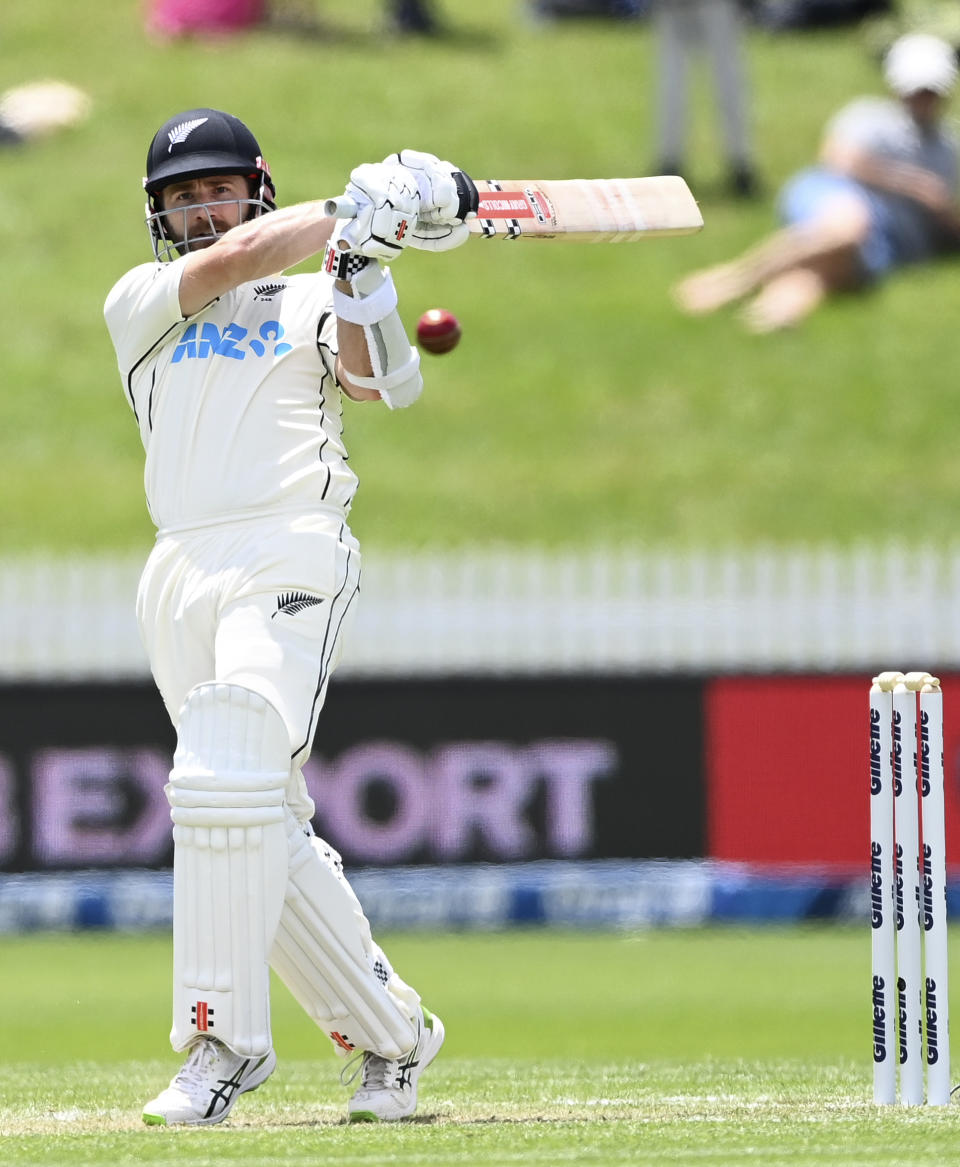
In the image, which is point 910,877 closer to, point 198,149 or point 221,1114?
point 221,1114

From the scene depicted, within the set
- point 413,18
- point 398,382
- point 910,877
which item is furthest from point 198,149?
point 413,18

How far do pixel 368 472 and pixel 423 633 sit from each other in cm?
324

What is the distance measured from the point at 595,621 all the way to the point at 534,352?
436 cm

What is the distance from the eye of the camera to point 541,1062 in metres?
5.41

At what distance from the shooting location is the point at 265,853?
154 inches

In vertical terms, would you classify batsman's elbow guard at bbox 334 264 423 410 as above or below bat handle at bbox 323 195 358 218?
below

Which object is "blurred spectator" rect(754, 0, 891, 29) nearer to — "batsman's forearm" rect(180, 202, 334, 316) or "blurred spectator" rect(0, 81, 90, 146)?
"blurred spectator" rect(0, 81, 90, 146)

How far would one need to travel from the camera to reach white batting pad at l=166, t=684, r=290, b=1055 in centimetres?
388

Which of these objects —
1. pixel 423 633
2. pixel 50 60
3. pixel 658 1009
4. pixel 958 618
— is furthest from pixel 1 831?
pixel 50 60

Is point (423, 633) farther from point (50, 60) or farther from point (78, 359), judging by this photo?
point (50, 60)

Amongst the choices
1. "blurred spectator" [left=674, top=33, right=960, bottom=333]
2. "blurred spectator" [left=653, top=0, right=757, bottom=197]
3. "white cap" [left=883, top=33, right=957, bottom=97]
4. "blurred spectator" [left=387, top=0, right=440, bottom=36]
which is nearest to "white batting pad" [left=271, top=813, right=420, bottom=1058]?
"white cap" [left=883, top=33, right=957, bottom=97]

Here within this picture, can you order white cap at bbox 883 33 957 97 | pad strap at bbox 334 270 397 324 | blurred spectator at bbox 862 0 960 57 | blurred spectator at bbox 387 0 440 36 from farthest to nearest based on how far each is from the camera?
1. blurred spectator at bbox 387 0 440 36
2. blurred spectator at bbox 862 0 960 57
3. white cap at bbox 883 33 957 97
4. pad strap at bbox 334 270 397 324

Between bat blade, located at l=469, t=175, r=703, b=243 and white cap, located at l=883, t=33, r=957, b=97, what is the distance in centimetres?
775

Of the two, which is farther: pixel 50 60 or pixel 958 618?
pixel 50 60
